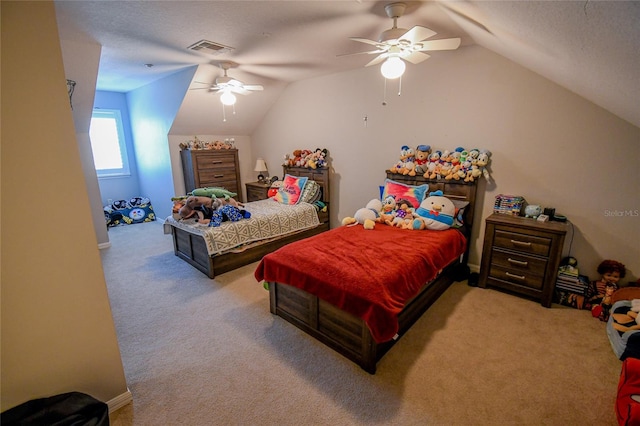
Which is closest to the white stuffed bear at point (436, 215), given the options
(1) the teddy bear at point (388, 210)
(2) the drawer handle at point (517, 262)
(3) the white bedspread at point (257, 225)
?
(1) the teddy bear at point (388, 210)

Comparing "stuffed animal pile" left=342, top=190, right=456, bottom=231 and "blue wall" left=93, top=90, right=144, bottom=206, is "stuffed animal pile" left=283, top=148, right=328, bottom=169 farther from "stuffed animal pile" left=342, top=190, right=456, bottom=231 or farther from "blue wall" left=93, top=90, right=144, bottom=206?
"blue wall" left=93, top=90, right=144, bottom=206

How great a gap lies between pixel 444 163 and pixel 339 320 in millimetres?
2152

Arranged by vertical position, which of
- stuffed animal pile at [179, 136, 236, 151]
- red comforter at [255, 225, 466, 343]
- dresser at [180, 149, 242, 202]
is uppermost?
stuffed animal pile at [179, 136, 236, 151]

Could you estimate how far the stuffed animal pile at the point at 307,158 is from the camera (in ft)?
14.1

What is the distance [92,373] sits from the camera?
152cm

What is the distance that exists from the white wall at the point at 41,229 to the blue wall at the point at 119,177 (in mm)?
4803

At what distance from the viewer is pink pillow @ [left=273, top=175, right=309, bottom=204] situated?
424 centimetres

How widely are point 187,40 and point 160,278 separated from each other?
8.15 ft

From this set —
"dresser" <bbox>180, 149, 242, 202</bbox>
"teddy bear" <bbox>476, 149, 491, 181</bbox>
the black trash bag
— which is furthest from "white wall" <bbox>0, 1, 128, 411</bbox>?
"dresser" <bbox>180, 149, 242, 202</bbox>

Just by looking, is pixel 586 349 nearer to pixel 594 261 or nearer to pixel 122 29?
pixel 594 261

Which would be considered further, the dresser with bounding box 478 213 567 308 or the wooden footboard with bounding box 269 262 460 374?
the dresser with bounding box 478 213 567 308

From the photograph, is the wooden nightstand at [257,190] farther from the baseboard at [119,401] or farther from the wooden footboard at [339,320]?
the baseboard at [119,401]

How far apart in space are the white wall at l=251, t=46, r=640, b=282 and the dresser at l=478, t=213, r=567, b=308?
37cm

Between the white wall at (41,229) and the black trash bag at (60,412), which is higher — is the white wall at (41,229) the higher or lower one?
the higher one
